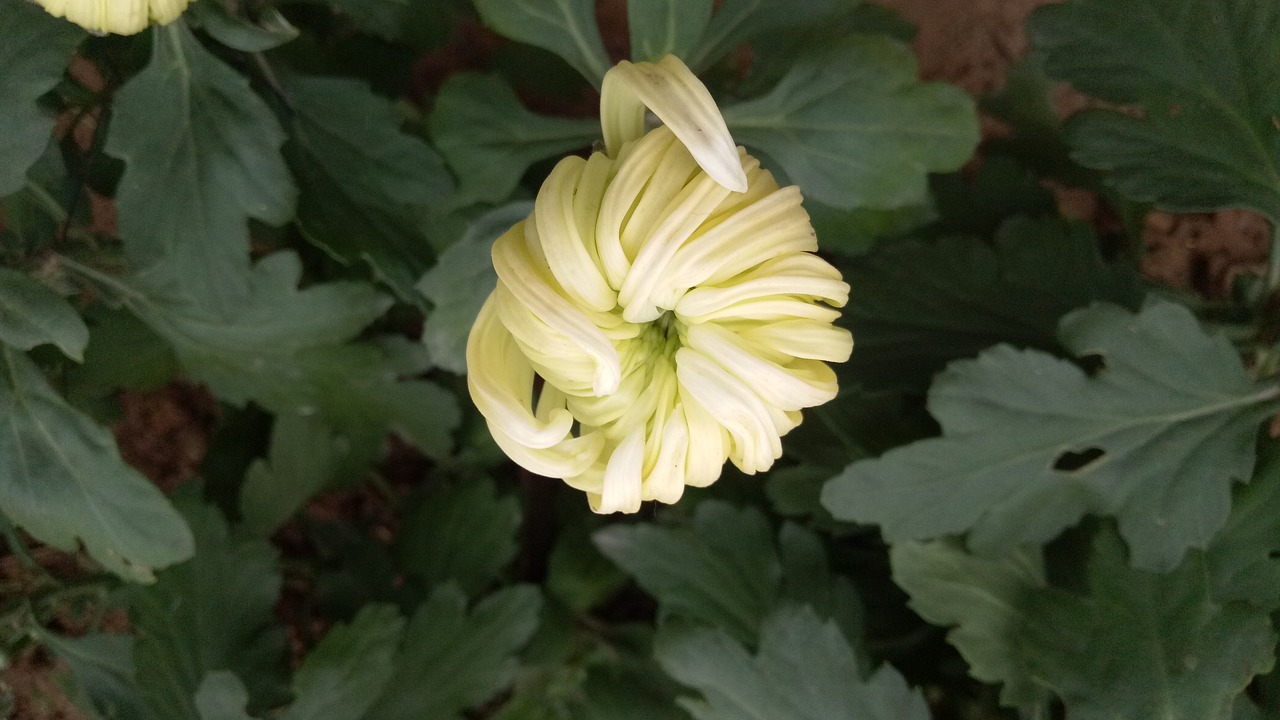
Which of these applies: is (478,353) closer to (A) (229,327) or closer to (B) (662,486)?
(B) (662,486)

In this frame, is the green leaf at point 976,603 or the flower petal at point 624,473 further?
the green leaf at point 976,603

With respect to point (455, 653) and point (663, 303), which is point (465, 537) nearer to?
point (455, 653)

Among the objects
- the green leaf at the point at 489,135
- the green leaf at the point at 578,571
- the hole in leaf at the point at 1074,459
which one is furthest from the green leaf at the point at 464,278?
the hole in leaf at the point at 1074,459

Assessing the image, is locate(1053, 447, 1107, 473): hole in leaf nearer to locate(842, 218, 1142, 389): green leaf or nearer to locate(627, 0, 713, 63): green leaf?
locate(842, 218, 1142, 389): green leaf

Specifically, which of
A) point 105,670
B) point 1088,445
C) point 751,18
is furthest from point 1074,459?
point 105,670

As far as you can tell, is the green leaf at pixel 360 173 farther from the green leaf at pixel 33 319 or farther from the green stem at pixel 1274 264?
the green stem at pixel 1274 264

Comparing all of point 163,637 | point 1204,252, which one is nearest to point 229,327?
point 163,637

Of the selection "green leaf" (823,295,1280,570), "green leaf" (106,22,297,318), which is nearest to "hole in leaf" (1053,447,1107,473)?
"green leaf" (823,295,1280,570)
